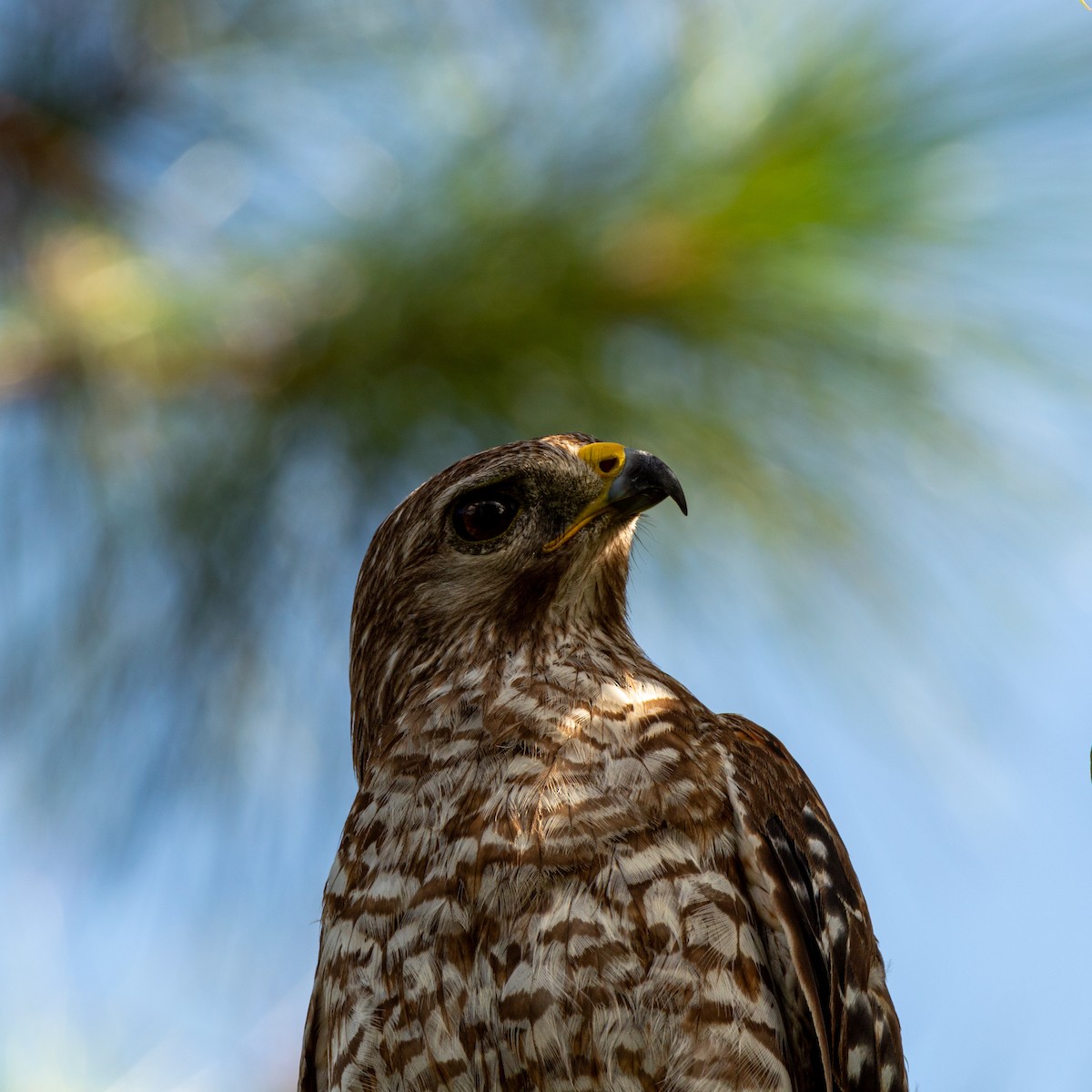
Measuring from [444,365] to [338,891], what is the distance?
137 centimetres

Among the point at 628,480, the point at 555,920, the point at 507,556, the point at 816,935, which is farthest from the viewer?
the point at 507,556

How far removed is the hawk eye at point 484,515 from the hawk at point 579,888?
0.03m

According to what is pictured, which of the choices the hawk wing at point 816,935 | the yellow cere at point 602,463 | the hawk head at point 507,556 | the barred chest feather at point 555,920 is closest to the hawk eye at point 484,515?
the hawk head at point 507,556

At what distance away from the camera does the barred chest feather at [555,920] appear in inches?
103

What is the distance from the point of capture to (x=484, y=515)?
3.40 meters

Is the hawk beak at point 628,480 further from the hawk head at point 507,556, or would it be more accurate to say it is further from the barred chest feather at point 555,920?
the barred chest feather at point 555,920

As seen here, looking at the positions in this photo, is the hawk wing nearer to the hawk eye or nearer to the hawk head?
the hawk head

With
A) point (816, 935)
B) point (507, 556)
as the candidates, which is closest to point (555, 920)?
point (816, 935)

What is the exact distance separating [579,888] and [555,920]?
7cm

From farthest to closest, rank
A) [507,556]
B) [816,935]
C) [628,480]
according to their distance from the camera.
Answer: [507,556] < [628,480] < [816,935]

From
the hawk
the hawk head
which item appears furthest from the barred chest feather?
the hawk head

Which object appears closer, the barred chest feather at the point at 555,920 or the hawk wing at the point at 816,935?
the barred chest feather at the point at 555,920

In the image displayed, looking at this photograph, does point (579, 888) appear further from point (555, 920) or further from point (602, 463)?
point (602, 463)

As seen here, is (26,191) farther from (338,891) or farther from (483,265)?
(338,891)
